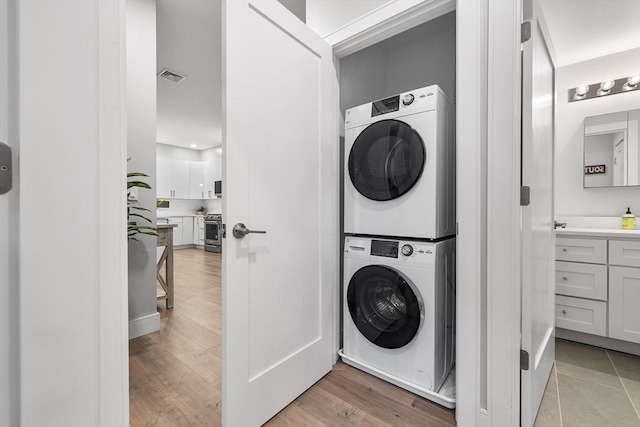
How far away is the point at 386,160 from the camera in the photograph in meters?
1.69

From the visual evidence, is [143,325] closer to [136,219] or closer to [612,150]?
[136,219]

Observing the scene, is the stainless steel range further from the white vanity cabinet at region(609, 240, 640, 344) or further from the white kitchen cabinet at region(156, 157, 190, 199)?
the white vanity cabinet at region(609, 240, 640, 344)

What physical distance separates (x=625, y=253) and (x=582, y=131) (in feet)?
3.96

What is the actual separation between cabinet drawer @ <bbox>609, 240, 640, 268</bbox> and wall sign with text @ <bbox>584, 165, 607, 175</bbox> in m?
0.80

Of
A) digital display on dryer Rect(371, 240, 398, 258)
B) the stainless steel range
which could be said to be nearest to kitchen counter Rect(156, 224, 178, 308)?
digital display on dryer Rect(371, 240, 398, 258)

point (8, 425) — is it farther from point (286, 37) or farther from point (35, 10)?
point (286, 37)

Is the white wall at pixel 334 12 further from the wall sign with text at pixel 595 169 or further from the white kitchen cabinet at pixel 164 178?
the white kitchen cabinet at pixel 164 178

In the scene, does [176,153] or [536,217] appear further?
[176,153]

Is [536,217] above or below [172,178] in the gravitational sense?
below


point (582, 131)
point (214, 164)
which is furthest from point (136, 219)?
point (214, 164)

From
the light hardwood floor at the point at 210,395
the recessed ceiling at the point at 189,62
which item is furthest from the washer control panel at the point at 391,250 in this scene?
the recessed ceiling at the point at 189,62

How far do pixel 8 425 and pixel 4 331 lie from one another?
14 cm

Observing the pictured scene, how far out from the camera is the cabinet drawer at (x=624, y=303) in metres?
1.96

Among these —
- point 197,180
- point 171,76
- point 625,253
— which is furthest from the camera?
point 197,180
